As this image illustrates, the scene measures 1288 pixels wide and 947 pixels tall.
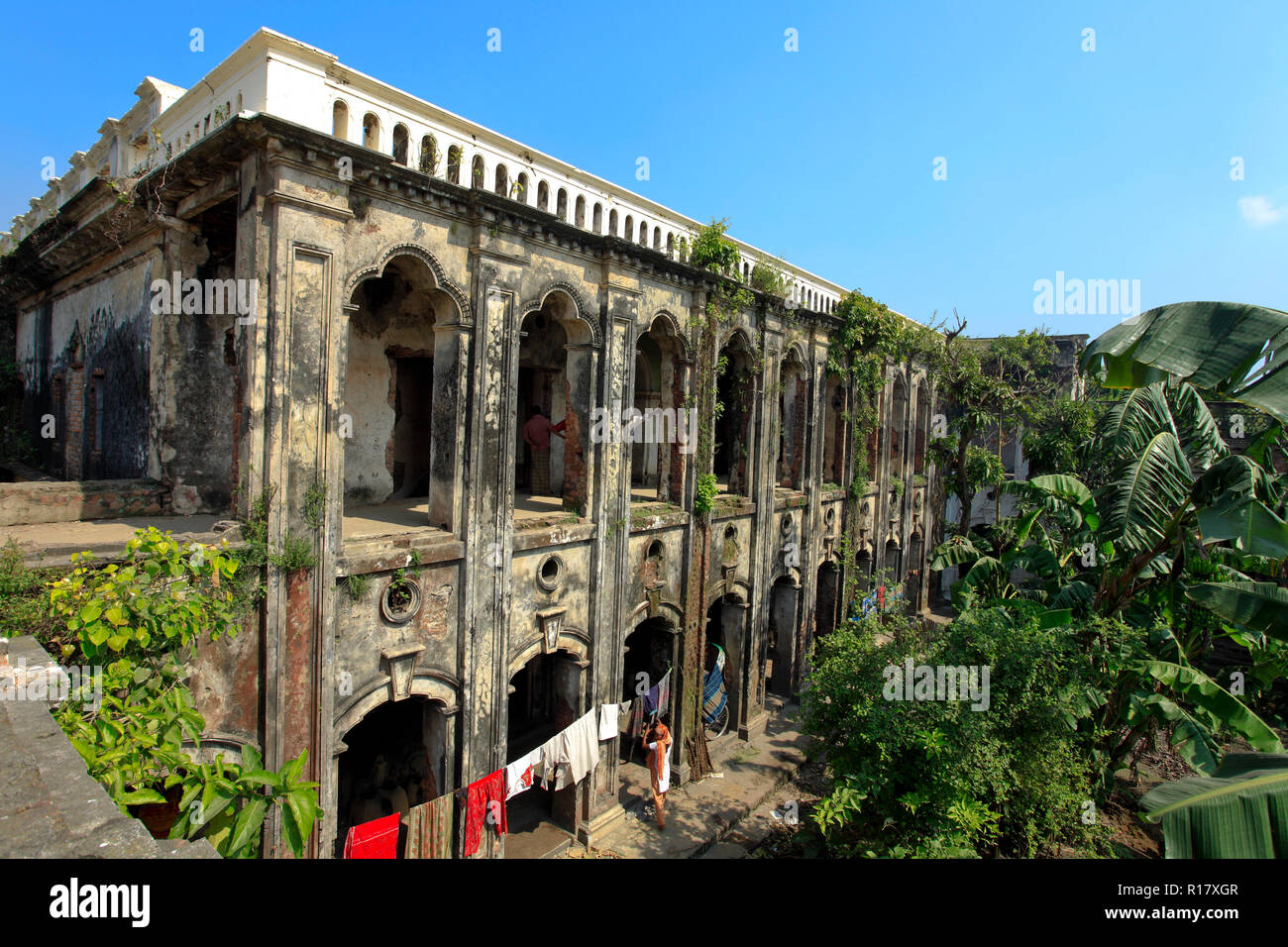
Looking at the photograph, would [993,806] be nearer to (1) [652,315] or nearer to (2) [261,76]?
(1) [652,315]

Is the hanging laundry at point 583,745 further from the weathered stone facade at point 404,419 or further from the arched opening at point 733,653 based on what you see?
the arched opening at point 733,653

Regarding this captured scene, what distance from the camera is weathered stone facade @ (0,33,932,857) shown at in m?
7.48

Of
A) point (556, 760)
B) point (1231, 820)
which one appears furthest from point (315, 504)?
point (1231, 820)

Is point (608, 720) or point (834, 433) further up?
point (834, 433)

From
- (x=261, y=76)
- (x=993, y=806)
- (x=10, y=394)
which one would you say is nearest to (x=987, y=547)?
(x=993, y=806)

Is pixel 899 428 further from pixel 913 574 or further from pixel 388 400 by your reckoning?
pixel 388 400

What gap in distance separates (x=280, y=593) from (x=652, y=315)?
25.3 feet

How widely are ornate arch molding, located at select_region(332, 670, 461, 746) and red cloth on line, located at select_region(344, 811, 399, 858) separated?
43.4 inches

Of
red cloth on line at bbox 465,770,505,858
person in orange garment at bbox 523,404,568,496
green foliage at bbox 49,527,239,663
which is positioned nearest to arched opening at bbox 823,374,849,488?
person in orange garment at bbox 523,404,568,496

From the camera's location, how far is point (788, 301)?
51.2ft

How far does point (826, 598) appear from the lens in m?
19.3

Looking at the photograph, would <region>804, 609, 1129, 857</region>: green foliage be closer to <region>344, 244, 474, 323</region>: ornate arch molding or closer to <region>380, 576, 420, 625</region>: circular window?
<region>380, 576, 420, 625</region>: circular window

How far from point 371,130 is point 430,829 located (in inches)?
352

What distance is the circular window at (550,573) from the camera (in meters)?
10.4
